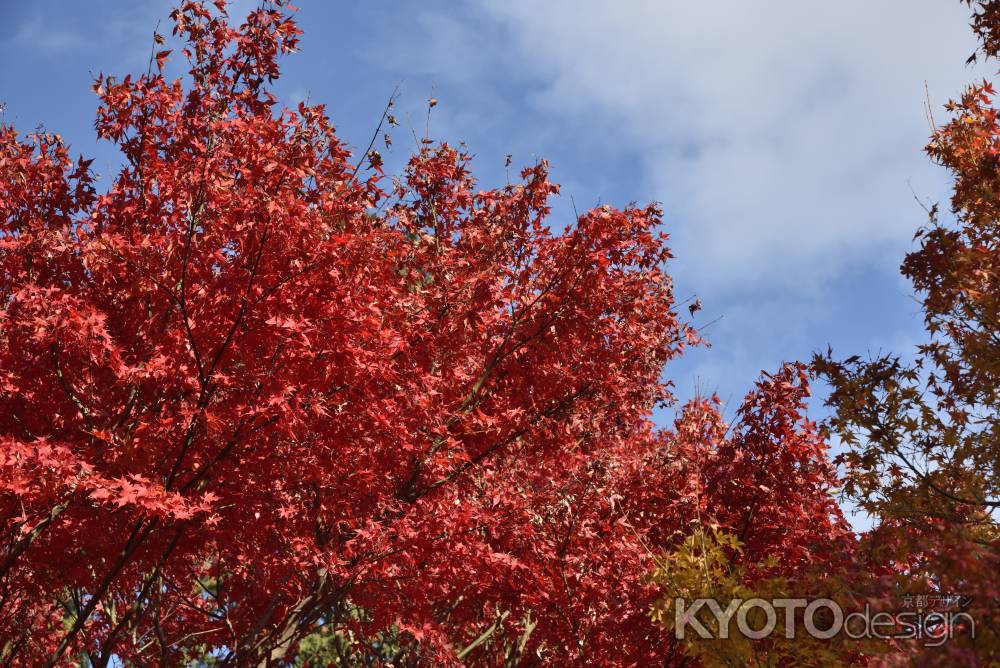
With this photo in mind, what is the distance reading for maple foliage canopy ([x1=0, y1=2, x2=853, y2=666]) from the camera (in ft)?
22.9

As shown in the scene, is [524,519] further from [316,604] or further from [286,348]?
[286,348]

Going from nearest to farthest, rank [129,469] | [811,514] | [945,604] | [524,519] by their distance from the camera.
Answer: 1. [945,604]
2. [129,469]
3. [524,519]
4. [811,514]

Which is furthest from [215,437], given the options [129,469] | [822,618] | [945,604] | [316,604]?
[945,604]

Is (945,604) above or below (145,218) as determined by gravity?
below

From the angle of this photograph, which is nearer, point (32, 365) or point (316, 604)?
point (32, 365)

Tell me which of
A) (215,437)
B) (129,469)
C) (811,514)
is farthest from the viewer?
(811,514)

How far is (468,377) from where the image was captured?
8.98 meters

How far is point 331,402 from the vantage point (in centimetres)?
748

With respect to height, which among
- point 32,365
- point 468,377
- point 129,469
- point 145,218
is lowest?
point 129,469

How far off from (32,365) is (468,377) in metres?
4.28

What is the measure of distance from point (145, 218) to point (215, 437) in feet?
8.11

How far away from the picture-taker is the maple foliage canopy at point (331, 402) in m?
6.98

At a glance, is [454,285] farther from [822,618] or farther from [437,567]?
[822,618]

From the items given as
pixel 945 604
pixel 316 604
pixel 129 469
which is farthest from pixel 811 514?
pixel 129 469
